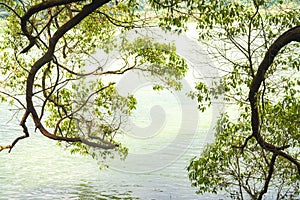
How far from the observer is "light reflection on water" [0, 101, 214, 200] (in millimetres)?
13766

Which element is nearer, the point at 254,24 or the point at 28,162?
the point at 254,24

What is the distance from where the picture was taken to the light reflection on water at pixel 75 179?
45.2 ft

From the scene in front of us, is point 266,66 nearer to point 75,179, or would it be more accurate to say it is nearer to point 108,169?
point 75,179

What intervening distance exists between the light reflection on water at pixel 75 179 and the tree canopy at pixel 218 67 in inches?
144

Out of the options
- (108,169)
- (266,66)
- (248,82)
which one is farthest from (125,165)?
(266,66)

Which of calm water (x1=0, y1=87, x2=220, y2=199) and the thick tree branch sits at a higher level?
the thick tree branch

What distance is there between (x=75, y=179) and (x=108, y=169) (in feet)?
4.17

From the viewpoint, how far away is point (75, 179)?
15.4m

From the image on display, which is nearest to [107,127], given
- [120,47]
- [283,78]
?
[120,47]

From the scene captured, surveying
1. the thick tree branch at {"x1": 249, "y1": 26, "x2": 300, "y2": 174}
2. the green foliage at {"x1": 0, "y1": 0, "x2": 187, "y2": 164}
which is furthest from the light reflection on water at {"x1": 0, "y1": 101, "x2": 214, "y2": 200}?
the thick tree branch at {"x1": 249, "y1": 26, "x2": 300, "y2": 174}

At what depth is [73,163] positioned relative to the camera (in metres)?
17.2

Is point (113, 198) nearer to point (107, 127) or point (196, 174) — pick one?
point (107, 127)

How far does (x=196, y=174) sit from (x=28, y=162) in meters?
9.81

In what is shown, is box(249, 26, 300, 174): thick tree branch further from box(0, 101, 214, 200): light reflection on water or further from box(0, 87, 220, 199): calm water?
box(0, 87, 220, 199): calm water
